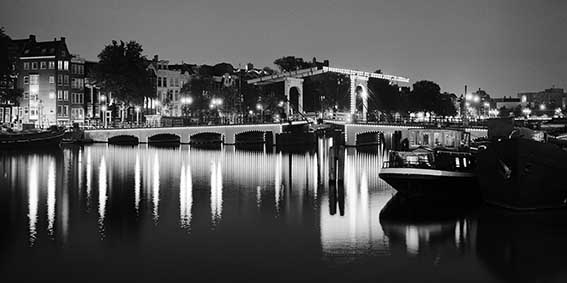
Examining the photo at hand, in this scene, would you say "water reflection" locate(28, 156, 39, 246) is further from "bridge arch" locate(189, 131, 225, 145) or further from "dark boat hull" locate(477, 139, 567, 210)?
"bridge arch" locate(189, 131, 225, 145)

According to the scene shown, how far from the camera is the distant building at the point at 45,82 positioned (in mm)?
88438

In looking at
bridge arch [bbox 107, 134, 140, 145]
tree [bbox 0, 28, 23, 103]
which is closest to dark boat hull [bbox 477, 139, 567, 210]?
tree [bbox 0, 28, 23, 103]

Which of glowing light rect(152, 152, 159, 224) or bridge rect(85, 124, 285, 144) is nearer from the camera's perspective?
glowing light rect(152, 152, 159, 224)

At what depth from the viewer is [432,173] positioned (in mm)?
26656

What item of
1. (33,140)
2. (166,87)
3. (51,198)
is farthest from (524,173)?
(166,87)

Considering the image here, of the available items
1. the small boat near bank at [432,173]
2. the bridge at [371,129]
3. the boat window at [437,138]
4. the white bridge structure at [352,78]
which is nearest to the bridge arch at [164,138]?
the white bridge structure at [352,78]

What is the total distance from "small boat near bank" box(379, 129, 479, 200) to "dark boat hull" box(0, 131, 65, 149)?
52.5 meters

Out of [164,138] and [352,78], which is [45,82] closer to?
[164,138]

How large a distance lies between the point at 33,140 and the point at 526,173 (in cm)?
5989

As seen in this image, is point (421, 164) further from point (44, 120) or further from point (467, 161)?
point (44, 120)

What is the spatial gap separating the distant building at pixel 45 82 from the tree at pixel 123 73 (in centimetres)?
817

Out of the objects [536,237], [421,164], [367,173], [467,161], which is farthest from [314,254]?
[367,173]

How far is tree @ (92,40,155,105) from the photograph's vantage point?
81.8 metres

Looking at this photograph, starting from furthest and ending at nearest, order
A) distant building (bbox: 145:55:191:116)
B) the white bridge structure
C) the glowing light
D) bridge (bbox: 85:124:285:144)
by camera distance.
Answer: distant building (bbox: 145:55:191:116)
bridge (bbox: 85:124:285:144)
the white bridge structure
the glowing light
